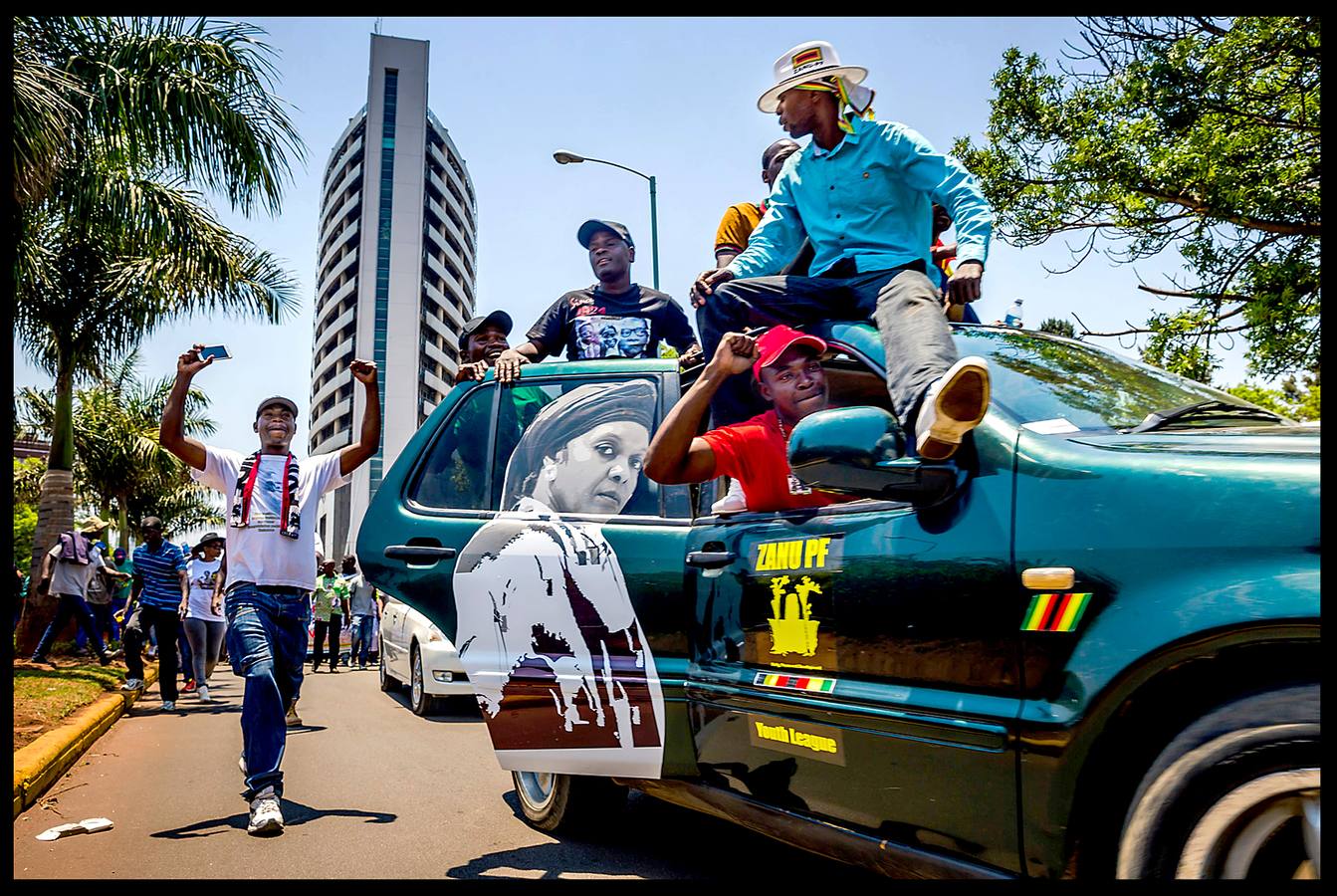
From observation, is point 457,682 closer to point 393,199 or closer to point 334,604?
point 334,604

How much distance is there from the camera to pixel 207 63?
932cm

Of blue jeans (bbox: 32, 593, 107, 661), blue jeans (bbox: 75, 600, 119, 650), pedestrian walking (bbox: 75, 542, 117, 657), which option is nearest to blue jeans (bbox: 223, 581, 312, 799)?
blue jeans (bbox: 32, 593, 107, 661)

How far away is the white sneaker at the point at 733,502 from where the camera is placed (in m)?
3.31

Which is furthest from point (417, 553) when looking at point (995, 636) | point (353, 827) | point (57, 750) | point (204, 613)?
point (204, 613)

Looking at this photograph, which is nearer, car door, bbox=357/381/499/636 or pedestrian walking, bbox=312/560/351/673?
car door, bbox=357/381/499/636

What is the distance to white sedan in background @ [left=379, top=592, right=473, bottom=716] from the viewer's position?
8.84 m

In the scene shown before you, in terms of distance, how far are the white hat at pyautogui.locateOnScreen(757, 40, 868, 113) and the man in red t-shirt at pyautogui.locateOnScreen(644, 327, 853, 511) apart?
1.19 m

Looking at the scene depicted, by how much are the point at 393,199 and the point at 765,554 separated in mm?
78468

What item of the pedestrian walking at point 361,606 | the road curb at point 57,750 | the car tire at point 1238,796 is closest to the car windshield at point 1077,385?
the car tire at point 1238,796

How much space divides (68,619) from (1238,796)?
13.9m

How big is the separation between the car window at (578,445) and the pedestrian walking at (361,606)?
42.8 ft

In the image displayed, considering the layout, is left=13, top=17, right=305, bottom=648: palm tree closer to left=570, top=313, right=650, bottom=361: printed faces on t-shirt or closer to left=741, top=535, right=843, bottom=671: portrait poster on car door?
left=570, top=313, right=650, bottom=361: printed faces on t-shirt

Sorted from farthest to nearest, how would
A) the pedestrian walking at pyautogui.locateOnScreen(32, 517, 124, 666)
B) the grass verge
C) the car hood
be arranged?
the pedestrian walking at pyautogui.locateOnScreen(32, 517, 124, 666)
the grass verge
the car hood

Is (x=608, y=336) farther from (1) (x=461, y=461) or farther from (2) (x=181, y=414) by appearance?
(2) (x=181, y=414)
